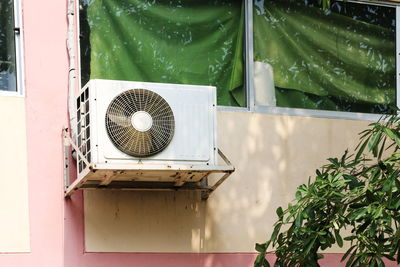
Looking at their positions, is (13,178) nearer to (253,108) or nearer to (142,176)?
(142,176)

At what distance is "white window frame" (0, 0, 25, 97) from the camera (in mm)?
6465

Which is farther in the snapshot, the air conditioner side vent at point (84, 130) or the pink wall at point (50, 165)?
the pink wall at point (50, 165)

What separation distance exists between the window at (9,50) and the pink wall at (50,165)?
0.09m

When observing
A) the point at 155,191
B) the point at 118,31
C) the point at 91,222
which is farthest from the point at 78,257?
the point at 118,31

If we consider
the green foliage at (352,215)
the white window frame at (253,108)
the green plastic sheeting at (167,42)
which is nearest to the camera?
the green foliage at (352,215)

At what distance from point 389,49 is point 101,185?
117 inches

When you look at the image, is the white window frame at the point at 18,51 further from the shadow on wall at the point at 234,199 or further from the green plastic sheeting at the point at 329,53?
the green plastic sheeting at the point at 329,53

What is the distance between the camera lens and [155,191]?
6.67 meters

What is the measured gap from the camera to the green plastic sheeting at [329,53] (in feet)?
24.5

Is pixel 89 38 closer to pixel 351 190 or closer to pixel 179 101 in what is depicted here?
pixel 179 101

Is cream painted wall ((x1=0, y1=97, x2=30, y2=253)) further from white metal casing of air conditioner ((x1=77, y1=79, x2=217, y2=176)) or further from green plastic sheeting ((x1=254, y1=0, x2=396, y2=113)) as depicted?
green plastic sheeting ((x1=254, y1=0, x2=396, y2=113))

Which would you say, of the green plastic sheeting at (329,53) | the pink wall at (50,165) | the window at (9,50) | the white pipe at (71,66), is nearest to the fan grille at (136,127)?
the white pipe at (71,66)

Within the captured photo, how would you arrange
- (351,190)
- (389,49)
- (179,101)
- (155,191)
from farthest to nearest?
(389,49)
(155,191)
(179,101)
(351,190)

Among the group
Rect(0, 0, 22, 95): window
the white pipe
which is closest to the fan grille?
the white pipe
